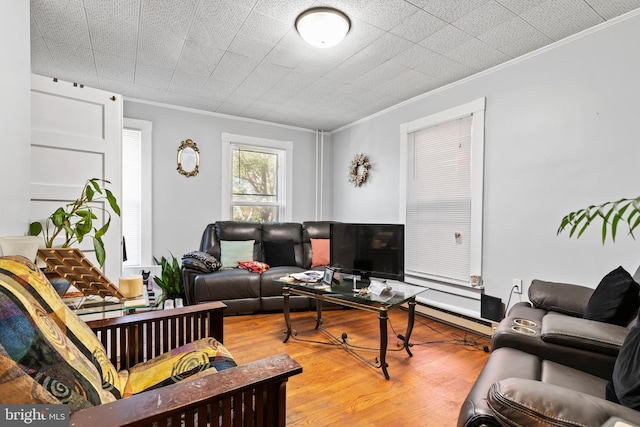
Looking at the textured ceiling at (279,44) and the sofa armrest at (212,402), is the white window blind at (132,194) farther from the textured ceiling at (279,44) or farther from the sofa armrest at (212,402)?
the sofa armrest at (212,402)

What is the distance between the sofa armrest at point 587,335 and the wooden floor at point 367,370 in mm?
707

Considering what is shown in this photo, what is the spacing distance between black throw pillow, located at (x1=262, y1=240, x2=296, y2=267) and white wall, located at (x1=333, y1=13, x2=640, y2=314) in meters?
1.80

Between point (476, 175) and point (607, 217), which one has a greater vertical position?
point (476, 175)

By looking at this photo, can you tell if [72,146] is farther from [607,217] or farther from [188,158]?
[607,217]

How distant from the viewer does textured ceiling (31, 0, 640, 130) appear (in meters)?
2.04

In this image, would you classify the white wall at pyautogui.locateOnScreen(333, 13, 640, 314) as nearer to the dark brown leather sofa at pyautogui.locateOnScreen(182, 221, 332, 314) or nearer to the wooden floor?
the wooden floor

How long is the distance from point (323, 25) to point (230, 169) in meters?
2.73

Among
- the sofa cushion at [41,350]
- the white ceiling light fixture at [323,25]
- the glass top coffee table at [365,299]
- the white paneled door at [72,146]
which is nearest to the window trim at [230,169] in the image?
the white paneled door at [72,146]

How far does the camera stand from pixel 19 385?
0.73m

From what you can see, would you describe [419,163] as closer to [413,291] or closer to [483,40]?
[483,40]

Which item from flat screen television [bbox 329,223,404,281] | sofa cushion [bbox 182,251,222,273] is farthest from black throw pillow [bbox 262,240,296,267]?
flat screen television [bbox 329,223,404,281]

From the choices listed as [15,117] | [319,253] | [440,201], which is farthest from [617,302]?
[15,117]

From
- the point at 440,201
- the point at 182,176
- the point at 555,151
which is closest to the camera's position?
the point at 555,151

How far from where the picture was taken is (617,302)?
1578mm
